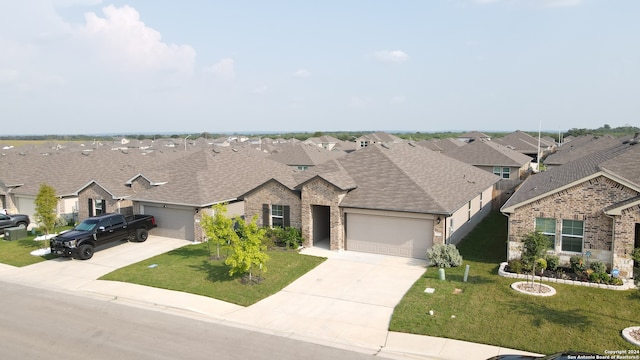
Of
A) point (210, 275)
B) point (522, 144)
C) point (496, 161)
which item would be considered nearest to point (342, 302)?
point (210, 275)

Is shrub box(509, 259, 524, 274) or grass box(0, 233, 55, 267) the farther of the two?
grass box(0, 233, 55, 267)

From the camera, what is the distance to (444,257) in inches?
823

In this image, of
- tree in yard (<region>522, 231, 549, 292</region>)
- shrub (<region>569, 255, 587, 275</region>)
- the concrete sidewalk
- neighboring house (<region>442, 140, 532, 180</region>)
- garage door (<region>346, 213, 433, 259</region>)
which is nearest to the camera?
the concrete sidewalk

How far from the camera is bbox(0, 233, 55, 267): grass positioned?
23984 mm

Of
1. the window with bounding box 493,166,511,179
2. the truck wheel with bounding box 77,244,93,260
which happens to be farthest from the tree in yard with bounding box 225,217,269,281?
the window with bounding box 493,166,511,179

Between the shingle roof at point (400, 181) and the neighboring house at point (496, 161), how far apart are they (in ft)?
38.7

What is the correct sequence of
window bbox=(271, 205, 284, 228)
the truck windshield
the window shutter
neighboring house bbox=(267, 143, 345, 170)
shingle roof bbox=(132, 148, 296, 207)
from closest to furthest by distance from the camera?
the truck windshield → window bbox=(271, 205, 284, 228) → the window shutter → shingle roof bbox=(132, 148, 296, 207) → neighboring house bbox=(267, 143, 345, 170)

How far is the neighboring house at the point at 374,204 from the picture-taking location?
74.1 feet

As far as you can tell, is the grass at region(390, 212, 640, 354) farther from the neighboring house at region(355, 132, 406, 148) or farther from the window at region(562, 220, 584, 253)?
the neighboring house at region(355, 132, 406, 148)

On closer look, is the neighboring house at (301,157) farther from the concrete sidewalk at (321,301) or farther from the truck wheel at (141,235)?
the concrete sidewalk at (321,301)

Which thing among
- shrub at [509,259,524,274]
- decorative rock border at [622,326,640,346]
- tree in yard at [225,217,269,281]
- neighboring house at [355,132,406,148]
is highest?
neighboring house at [355,132,406,148]

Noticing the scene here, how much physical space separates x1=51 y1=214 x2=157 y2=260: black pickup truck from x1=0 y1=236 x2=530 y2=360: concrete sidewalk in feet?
2.30

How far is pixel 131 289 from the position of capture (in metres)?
19.1

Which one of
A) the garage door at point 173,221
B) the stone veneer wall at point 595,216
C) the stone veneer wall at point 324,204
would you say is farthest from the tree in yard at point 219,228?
the stone veneer wall at point 595,216
